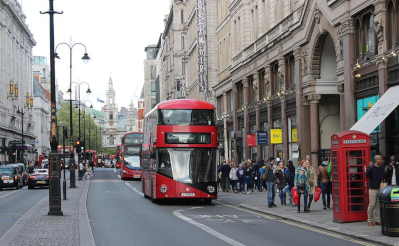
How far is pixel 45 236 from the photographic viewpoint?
15.5 metres

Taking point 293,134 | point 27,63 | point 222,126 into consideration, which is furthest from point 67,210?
point 27,63

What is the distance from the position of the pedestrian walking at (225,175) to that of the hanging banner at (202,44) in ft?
81.3

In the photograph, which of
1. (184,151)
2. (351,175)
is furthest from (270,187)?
(351,175)

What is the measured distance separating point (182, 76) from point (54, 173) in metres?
64.5

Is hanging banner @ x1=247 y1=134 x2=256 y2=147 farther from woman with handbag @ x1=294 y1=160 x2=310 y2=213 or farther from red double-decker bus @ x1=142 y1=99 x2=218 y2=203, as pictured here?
woman with handbag @ x1=294 y1=160 x2=310 y2=213

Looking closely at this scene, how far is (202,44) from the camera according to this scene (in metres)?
61.7

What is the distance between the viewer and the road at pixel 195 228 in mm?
14820

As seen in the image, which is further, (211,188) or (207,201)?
(207,201)

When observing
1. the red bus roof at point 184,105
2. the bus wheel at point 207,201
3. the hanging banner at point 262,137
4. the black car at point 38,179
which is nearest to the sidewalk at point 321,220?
the bus wheel at point 207,201

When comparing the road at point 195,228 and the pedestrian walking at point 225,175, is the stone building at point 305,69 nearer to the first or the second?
the pedestrian walking at point 225,175

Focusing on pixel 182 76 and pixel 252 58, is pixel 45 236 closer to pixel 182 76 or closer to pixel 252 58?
pixel 252 58

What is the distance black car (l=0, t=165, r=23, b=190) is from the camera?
4559 centimetres

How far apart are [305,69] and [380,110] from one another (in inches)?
445

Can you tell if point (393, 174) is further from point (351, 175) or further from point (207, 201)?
point (207, 201)
